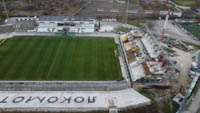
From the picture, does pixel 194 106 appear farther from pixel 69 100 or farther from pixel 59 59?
pixel 59 59

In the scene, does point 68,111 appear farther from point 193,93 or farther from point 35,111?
point 193,93

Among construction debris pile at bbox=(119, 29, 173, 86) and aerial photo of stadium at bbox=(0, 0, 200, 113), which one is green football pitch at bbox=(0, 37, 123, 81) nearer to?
aerial photo of stadium at bbox=(0, 0, 200, 113)

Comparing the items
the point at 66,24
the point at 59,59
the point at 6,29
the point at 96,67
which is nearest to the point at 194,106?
the point at 96,67

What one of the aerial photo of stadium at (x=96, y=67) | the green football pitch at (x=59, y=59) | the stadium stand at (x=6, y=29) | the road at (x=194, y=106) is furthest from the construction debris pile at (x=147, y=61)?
the stadium stand at (x=6, y=29)

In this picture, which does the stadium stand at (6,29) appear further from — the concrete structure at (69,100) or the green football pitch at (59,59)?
the concrete structure at (69,100)

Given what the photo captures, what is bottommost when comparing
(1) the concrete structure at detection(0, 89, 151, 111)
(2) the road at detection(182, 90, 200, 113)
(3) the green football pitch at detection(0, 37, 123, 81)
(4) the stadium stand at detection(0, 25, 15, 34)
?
(2) the road at detection(182, 90, 200, 113)

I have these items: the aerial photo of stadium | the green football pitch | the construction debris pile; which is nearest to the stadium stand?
the aerial photo of stadium
